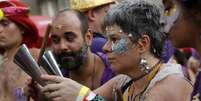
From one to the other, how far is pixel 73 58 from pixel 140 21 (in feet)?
4.18

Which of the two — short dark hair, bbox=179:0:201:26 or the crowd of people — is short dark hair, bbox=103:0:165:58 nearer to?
the crowd of people

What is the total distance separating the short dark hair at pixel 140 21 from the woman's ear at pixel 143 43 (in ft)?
0.07

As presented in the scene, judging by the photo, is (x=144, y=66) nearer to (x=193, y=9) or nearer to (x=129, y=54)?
(x=129, y=54)

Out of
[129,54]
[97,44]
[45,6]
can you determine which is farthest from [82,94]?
[45,6]

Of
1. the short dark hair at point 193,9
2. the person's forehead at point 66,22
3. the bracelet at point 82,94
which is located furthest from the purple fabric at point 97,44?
the short dark hair at point 193,9

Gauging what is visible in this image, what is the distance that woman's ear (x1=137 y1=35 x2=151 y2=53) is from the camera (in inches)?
149

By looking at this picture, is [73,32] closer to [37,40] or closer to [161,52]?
[37,40]

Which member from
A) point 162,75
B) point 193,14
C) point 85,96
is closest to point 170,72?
point 162,75

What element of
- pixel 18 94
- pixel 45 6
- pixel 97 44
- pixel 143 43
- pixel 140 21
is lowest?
pixel 45 6

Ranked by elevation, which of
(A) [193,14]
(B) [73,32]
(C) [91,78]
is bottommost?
(C) [91,78]

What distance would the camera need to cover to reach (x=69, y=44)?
4984 mm

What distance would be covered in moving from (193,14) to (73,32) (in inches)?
84.3

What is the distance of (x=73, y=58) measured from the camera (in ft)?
16.3

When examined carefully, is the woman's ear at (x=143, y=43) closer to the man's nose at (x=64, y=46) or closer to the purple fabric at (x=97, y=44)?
the man's nose at (x=64, y=46)
